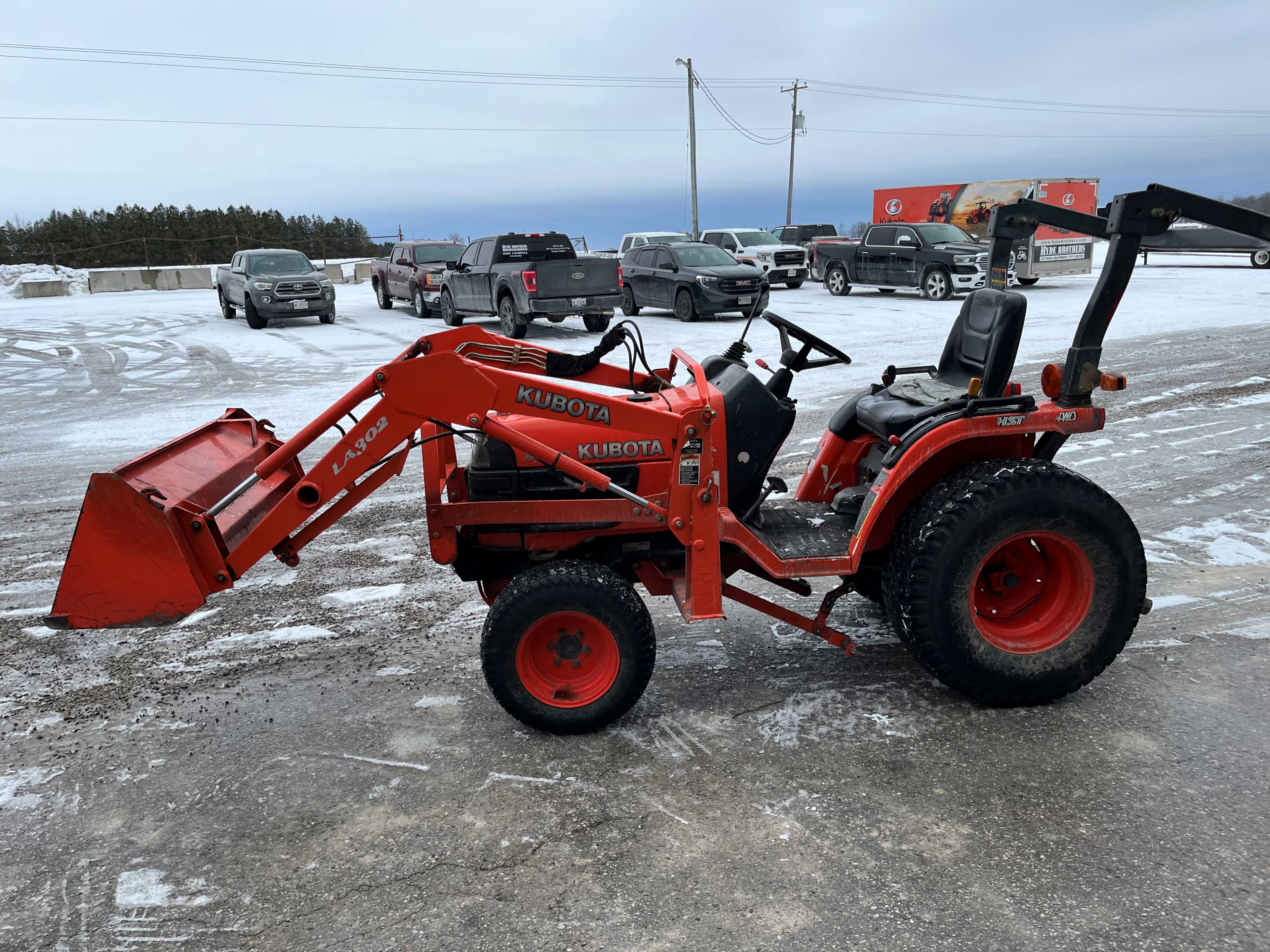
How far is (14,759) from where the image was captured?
3604 mm

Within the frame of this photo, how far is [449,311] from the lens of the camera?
18.7 meters

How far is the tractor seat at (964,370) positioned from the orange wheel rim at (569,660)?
5.21ft

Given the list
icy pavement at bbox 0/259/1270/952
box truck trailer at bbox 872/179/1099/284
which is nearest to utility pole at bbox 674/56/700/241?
box truck trailer at bbox 872/179/1099/284

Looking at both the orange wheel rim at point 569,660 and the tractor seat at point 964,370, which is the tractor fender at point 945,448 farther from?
the orange wheel rim at point 569,660

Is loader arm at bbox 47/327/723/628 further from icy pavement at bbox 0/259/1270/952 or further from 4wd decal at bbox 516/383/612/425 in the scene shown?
icy pavement at bbox 0/259/1270/952

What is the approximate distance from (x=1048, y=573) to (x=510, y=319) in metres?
13.3

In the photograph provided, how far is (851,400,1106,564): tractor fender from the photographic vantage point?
11.8 ft

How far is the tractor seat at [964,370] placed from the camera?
3867 millimetres

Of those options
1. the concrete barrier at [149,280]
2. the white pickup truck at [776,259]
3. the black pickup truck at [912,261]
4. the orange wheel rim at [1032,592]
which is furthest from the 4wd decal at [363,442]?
the concrete barrier at [149,280]

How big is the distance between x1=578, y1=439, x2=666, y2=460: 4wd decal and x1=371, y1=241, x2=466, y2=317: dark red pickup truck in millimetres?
16227

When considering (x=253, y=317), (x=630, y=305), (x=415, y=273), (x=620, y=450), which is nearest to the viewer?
(x=620, y=450)

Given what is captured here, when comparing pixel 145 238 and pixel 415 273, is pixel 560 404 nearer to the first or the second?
pixel 415 273

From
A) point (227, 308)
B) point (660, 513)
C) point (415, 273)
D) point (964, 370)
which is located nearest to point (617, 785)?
point (660, 513)

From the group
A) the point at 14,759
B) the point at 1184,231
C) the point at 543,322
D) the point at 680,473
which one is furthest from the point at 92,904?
the point at 543,322
